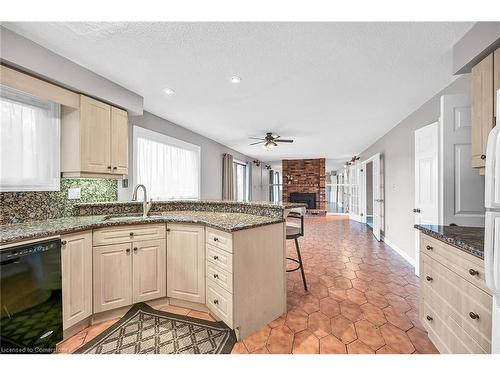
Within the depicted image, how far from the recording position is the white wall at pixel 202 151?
3.14 meters

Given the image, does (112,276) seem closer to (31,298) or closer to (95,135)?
(31,298)

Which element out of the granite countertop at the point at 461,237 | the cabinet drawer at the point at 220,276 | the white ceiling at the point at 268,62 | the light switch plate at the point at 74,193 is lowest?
the cabinet drawer at the point at 220,276

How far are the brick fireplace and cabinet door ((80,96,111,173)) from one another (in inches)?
304

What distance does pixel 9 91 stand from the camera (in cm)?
180

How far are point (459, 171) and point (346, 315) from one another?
65.4 inches

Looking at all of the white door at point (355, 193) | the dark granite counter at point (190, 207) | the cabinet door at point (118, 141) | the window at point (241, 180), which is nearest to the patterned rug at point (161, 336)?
the dark granite counter at point (190, 207)

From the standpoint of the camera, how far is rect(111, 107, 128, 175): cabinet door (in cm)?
247

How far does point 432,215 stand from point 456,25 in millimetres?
2035

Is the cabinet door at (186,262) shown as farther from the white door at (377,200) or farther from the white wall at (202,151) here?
the white door at (377,200)

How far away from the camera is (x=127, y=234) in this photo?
2.03m

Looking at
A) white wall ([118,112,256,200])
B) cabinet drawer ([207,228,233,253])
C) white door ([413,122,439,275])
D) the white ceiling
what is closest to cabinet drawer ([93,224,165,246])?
cabinet drawer ([207,228,233,253])

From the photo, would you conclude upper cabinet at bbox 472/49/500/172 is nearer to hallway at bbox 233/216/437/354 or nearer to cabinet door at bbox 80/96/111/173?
hallway at bbox 233/216/437/354

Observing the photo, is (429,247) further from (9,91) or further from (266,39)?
(9,91)

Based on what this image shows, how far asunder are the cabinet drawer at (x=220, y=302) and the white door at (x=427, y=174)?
Result: 2622 mm
